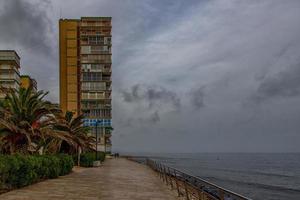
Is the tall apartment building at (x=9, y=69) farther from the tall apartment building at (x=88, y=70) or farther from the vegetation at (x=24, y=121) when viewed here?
the vegetation at (x=24, y=121)

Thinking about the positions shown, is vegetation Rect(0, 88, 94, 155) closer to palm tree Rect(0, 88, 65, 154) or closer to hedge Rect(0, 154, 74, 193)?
palm tree Rect(0, 88, 65, 154)

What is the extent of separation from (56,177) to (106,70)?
206ft

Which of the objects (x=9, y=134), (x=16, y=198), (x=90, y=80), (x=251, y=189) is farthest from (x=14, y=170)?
(x=90, y=80)

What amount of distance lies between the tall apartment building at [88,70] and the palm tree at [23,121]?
5595cm

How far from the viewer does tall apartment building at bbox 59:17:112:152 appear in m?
83.8

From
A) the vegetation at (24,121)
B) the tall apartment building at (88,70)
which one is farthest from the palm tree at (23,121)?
the tall apartment building at (88,70)

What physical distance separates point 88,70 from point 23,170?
68.7 metres

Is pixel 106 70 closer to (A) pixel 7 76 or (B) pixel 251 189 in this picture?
(A) pixel 7 76

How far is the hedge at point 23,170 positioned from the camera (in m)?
16.0

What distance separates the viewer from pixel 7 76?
75.4 metres

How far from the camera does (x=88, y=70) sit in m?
85.7

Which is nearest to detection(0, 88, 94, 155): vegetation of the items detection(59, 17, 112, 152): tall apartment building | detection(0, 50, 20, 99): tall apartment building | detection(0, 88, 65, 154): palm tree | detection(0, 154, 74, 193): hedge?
detection(0, 88, 65, 154): palm tree

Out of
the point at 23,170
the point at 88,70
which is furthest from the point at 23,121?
the point at 88,70

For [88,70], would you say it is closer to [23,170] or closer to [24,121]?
[24,121]
